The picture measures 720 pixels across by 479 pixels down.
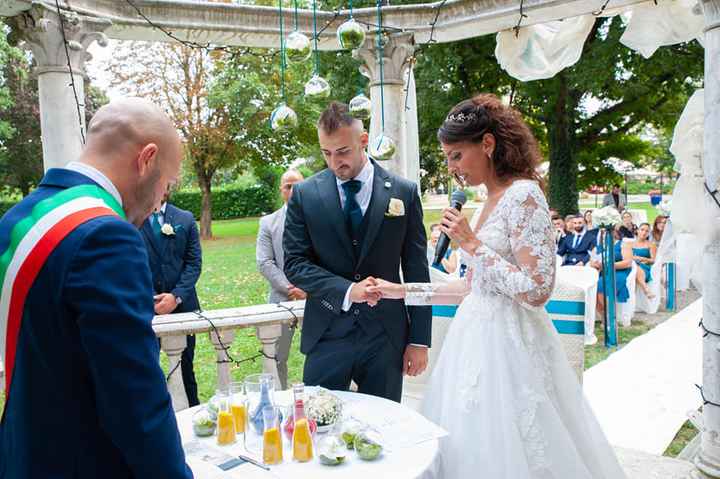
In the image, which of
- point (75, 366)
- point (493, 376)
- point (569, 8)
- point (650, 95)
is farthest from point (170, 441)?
point (650, 95)

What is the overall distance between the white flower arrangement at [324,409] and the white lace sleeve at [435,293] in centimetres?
70

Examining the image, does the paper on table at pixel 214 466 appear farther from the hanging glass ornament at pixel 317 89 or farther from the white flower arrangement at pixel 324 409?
the hanging glass ornament at pixel 317 89

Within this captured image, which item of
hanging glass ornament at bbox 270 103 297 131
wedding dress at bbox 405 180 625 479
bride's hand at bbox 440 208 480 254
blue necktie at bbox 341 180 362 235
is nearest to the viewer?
wedding dress at bbox 405 180 625 479

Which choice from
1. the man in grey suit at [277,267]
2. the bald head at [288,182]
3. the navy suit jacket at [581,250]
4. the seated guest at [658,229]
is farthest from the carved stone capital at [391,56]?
the seated guest at [658,229]

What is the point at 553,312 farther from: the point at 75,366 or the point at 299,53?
the point at 75,366

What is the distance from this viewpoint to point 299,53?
3459mm

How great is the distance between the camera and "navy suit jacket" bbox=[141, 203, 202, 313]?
4.39 m

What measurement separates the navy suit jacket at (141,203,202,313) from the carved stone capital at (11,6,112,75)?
1234 mm

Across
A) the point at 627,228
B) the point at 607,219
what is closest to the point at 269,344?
the point at 607,219

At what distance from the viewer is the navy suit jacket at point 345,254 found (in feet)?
9.65

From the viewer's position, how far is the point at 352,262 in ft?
9.74

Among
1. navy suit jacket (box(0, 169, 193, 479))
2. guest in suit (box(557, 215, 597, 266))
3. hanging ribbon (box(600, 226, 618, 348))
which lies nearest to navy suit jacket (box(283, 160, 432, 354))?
navy suit jacket (box(0, 169, 193, 479))

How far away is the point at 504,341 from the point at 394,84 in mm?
3325

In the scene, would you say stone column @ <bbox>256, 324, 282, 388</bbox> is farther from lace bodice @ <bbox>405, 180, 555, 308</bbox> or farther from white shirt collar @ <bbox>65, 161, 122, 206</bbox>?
white shirt collar @ <bbox>65, 161, 122, 206</bbox>
